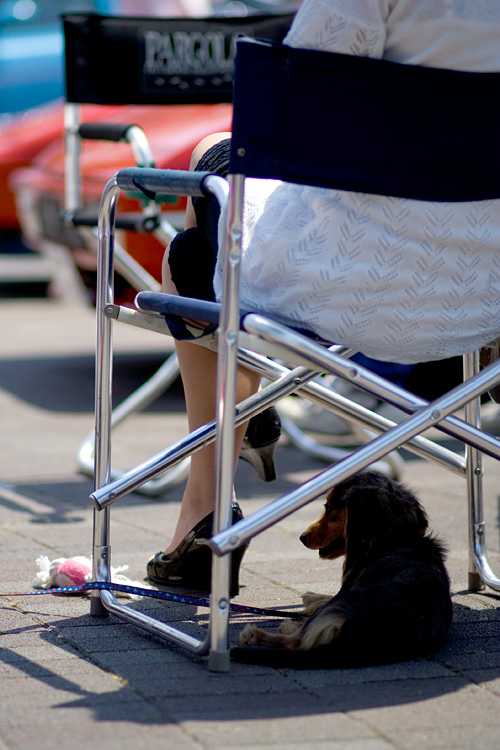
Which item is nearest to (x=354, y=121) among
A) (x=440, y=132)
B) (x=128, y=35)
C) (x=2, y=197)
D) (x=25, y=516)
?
(x=440, y=132)

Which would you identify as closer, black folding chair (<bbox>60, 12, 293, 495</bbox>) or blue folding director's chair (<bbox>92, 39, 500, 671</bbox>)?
blue folding director's chair (<bbox>92, 39, 500, 671</bbox>)

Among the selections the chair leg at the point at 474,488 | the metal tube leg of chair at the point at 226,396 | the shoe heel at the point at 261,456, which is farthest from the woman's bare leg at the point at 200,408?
the metal tube leg of chair at the point at 226,396

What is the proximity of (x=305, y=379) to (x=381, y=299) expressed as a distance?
37 cm

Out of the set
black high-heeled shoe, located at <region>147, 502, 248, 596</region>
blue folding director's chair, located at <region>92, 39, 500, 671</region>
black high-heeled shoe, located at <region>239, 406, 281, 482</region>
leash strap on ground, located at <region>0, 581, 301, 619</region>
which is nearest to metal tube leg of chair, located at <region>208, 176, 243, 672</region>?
blue folding director's chair, located at <region>92, 39, 500, 671</region>

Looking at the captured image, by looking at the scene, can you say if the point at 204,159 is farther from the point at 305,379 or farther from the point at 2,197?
the point at 2,197

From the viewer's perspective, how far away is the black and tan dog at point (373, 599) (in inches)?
85.0

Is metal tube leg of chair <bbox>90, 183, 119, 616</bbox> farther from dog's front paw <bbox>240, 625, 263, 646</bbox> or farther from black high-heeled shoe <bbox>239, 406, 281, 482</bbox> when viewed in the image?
black high-heeled shoe <bbox>239, 406, 281, 482</bbox>

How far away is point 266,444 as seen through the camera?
9.58 ft

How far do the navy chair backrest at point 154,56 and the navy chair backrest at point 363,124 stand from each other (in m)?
2.54

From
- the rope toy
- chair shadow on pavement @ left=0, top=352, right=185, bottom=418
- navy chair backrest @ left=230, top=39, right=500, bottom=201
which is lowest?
chair shadow on pavement @ left=0, top=352, right=185, bottom=418

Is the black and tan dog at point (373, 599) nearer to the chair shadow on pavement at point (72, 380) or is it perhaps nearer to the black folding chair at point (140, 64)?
the black folding chair at point (140, 64)

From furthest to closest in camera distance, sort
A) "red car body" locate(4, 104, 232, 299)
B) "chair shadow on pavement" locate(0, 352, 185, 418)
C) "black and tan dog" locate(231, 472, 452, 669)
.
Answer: "chair shadow on pavement" locate(0, 352, 185, 418) < "red car body" locate(4, 104, 232, 299) < "black and tan dog" locate(231, 472, 452, 669)

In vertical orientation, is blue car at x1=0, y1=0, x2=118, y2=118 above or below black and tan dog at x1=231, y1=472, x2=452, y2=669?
above

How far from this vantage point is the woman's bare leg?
2738 mm
